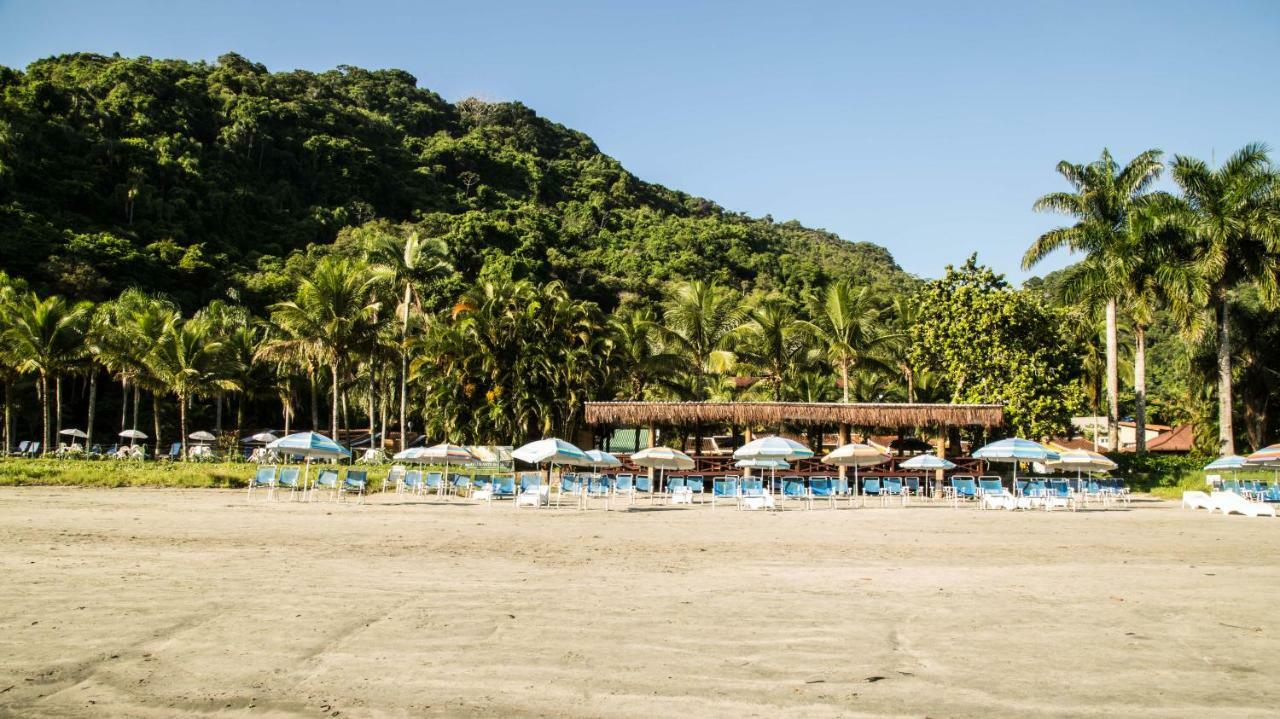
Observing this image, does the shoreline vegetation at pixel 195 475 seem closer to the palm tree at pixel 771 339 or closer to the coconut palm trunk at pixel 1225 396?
the coconut palm trunk at pixel 1225 396

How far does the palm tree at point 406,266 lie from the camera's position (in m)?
32.7

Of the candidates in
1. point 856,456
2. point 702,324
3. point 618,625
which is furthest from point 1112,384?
point 618,625

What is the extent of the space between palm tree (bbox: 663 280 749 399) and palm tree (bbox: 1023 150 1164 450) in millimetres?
10951

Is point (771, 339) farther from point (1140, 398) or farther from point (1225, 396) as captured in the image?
point (1225, 396)

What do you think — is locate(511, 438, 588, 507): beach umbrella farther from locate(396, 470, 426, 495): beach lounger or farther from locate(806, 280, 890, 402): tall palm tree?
locate(806, 280, 890, 402): tall palm tree

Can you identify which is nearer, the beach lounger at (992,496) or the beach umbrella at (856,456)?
the beach lounger at (992,496)

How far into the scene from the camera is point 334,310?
3170cm

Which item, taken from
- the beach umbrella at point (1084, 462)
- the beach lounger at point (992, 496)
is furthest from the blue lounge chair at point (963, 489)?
the beach umbrella at point (1084, 462)

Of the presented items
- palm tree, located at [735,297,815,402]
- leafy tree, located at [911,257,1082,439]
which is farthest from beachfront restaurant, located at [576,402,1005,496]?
palm tree, located at [735,297,815,402]

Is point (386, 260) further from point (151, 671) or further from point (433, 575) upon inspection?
point (151, 671)

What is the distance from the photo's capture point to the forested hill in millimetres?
56344

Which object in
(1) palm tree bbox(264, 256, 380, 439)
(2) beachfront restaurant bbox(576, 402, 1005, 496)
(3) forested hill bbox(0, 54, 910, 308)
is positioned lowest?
(2) beachfront restaurant bbox(576, 402, 1005, 496)

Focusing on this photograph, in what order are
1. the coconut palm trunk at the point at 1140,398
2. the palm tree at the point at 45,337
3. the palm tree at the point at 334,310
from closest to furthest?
the coconut palm trunk at the point at 1140,398
the palm tree at the point at 334,310
the palm tree at the point at 45,337

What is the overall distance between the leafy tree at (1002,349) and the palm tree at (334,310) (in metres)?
20.6
